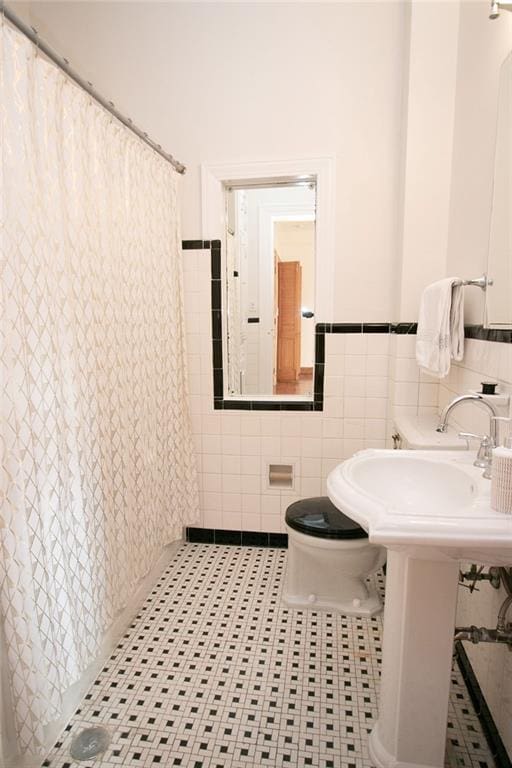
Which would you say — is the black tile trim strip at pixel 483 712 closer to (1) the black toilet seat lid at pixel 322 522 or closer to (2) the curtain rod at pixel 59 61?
(1) the black toilet seat lid at pixel 322 522

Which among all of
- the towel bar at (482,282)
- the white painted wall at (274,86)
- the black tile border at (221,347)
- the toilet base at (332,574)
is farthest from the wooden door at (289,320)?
the towel bar at (482,282)

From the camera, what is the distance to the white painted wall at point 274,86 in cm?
209

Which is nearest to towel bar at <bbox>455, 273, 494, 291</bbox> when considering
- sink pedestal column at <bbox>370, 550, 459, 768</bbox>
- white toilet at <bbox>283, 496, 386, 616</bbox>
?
sink pedestal column at <bbox>370, 550, 459, 768</bbox>

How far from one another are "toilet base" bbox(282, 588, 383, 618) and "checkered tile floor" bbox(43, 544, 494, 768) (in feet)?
0.12

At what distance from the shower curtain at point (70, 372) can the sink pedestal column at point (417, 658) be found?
962 mm

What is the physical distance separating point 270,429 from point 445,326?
1087mm

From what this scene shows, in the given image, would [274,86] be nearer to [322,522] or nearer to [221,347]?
[221,347]

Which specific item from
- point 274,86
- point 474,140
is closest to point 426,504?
point 474,140

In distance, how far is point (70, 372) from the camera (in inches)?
54.3

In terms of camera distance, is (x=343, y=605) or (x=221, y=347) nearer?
(x=343, y=605)

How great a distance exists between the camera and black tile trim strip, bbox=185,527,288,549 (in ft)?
8.25

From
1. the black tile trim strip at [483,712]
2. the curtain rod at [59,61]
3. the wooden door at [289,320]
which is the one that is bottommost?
the black tile trim strip at [483,712]

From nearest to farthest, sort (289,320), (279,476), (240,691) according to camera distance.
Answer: (240,691)
(279,476)
(289,320)

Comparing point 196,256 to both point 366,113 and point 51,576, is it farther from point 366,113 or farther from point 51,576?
point 51,576
